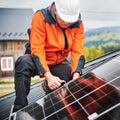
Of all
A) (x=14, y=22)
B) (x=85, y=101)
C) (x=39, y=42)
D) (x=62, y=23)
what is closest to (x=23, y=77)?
(x=39, y=42)

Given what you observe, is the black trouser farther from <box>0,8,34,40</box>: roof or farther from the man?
<box>0,8,34,40</box>: roof

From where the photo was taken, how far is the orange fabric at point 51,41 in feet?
6.85

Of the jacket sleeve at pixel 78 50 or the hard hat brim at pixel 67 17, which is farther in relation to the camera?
the jacket sleeve at pixel 78 50

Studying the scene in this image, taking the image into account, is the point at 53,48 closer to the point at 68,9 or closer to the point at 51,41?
the point at 51,41

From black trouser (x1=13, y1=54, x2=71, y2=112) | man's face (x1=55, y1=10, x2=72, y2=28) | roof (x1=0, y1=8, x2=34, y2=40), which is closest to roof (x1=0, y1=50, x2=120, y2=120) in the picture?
black trouser (x1=13, y1=54, x2=71, y2=112)

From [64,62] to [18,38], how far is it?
1.19 metres

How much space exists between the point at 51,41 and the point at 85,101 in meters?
0.79

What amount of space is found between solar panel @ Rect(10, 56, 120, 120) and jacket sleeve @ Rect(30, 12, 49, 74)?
0.23 meters

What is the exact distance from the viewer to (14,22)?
11.3 ft

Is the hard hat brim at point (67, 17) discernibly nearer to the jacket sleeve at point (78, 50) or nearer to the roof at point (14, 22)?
the jacket sleeve at point (78, 50)

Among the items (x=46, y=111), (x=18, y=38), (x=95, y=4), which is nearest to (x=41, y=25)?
(x=46, y=111)

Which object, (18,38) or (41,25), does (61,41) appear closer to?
(41,25)

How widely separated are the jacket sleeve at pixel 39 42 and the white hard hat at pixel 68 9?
17cm

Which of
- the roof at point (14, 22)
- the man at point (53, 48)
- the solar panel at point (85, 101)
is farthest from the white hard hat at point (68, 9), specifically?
the roof at point (14, 22)
